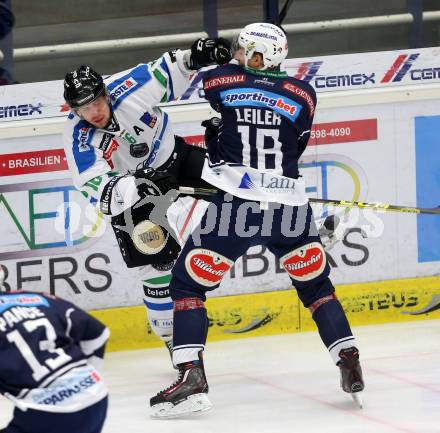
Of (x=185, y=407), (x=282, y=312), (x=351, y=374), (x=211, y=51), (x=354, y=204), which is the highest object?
(x=211, y=51)

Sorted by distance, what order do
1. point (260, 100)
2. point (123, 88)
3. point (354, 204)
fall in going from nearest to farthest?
point (260, 100)
point (123, 88)
point (354, 204)

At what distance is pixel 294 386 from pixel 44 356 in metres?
2.00

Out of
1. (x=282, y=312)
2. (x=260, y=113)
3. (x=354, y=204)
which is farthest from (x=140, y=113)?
(x=282, y=312)

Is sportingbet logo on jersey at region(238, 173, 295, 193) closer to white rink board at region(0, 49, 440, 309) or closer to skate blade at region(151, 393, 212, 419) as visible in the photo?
skate blade at region(151, 393, 212, 419)

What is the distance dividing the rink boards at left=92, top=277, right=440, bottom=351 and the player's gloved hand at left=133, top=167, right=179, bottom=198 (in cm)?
121

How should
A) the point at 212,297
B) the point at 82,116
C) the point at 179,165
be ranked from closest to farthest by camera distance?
the point at 82,116 → the point at 179,165 → the point at 212,297

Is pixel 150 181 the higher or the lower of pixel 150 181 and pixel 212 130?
the lower

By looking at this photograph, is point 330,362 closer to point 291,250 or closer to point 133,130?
point 291,250

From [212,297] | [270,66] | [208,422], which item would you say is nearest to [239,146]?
[270,66]

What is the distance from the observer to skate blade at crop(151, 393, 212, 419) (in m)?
4.89

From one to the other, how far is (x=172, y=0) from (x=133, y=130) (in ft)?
3.92

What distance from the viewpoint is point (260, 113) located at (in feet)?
16.0

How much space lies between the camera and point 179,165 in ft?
18.3

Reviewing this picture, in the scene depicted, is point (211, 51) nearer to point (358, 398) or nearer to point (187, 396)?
point (187, 396)
